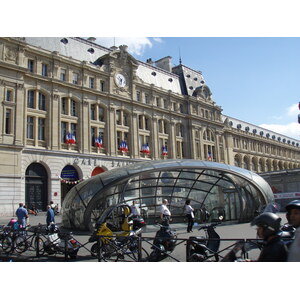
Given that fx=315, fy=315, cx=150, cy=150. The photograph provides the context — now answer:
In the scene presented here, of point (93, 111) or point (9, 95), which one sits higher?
point (93, 111)

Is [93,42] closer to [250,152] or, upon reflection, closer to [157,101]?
[157,101]


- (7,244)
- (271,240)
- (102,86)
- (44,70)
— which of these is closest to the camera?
(271,240)

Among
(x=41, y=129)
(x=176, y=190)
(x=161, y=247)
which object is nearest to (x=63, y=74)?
(x=41, y=129)

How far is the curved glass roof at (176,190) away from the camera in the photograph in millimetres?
17253

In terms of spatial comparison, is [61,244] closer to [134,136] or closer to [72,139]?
[72,139]

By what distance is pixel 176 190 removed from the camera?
20328 millimetres

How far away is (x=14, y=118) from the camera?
3167cm

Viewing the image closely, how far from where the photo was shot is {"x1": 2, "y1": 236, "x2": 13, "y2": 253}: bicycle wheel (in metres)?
11.0

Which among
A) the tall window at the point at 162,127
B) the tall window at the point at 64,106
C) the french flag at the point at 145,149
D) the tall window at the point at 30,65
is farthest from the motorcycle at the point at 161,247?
the tall window at the point at 162,127

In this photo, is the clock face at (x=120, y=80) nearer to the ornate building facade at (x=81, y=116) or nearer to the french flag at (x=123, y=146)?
the ornate building facade at (x=81, y=116)

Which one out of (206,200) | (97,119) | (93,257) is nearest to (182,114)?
(97,119)

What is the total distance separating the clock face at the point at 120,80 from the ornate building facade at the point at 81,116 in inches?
5.8

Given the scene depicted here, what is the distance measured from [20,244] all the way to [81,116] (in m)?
28.3

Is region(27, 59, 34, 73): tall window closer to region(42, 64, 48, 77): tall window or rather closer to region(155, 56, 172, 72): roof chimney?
region(42, 64, 48, 77): tall window
